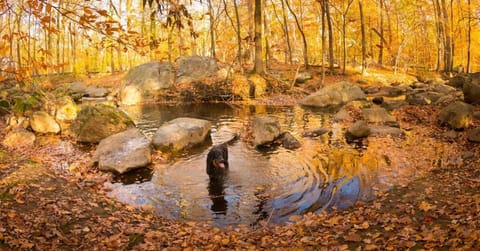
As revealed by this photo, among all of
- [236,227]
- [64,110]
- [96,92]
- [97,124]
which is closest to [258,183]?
[236,227]

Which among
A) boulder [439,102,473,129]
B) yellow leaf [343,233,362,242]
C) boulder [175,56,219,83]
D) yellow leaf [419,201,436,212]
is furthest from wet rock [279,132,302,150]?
boulder [175,56,219,83]

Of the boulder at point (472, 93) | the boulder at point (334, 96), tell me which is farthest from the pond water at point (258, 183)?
the boulder at point (334, 96)

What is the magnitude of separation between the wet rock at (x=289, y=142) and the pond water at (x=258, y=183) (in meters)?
0.26

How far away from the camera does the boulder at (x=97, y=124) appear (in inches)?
542

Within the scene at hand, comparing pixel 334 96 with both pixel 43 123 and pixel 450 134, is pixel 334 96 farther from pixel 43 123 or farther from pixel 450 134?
pixel 43 123

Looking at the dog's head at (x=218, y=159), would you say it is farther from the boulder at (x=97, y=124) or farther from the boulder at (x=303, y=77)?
the boulder at (x=303, y=77)

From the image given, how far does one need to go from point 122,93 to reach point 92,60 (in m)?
43.2

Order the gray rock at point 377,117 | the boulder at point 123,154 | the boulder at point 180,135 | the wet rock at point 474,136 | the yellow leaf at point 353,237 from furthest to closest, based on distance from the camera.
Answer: the gray rock at point 377,117, the boulder at point 180,135, the wet rock at point 474,136, the boulder at point 123,154, the yellow leaf at point 353,237

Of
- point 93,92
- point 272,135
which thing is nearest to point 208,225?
point 272,135

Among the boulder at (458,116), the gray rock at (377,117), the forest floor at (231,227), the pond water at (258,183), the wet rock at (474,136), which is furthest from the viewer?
the gray rock at (377,117)

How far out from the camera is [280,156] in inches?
443

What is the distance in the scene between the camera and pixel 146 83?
27359mm

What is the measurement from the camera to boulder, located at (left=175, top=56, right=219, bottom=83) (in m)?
26.9

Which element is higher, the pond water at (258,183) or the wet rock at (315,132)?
the wet rock at (315,132)
